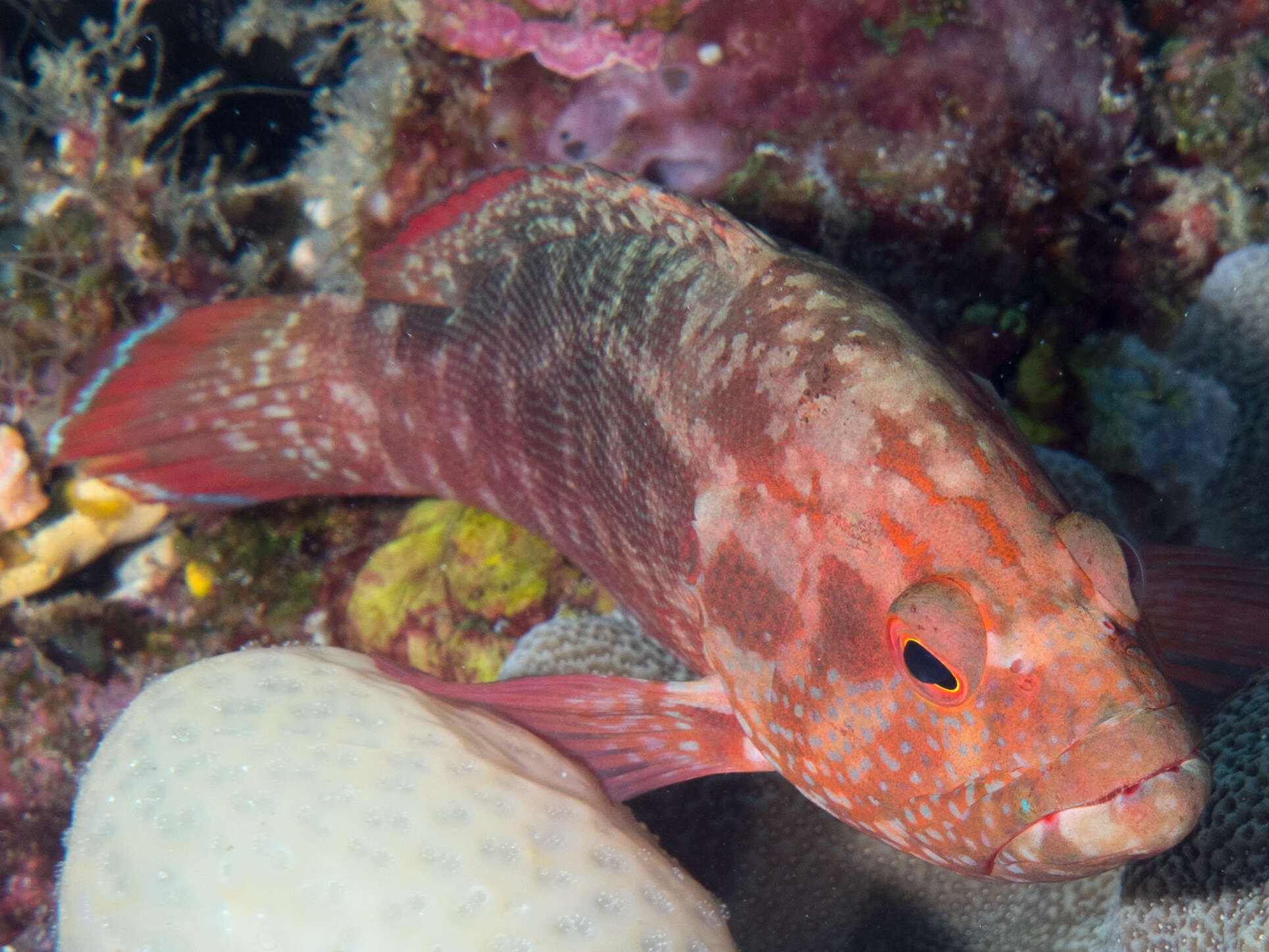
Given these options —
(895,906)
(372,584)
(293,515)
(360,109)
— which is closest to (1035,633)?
(895,906)

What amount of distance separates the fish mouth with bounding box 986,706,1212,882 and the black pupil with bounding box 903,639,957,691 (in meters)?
0.29

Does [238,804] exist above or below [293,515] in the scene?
above

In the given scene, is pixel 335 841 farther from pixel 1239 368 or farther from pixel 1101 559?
pixel 1239 368

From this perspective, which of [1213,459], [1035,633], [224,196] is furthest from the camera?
[224,196]

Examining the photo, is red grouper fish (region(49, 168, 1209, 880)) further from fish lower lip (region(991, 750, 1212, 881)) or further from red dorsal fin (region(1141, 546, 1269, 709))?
red dorsal fin (region(1141, 546, 1269, 709))

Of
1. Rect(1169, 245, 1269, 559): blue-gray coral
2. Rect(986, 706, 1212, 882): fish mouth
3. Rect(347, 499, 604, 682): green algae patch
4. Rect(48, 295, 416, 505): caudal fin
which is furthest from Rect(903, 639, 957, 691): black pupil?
Rect(48, 295, 416, 505): caudal fin

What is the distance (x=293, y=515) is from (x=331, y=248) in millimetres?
1535

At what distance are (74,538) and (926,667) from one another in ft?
13.8

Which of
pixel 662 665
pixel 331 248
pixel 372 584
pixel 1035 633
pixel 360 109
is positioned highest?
pixel 360 109

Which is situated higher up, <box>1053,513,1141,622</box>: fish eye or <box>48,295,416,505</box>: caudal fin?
<box>1053,513,1141,622</box>: fish eye

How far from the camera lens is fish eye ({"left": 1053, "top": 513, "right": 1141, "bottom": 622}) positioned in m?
1.91

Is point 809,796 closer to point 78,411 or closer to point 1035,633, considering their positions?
point 1035,633

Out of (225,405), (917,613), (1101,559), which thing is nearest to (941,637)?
(917,613)

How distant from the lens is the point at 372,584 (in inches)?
169
